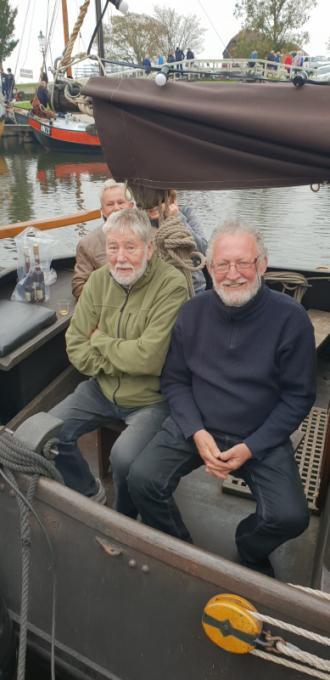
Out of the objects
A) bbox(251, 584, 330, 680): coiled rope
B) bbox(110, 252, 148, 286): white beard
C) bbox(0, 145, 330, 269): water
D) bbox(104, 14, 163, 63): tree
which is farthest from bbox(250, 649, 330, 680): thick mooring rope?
bbox(104, 14, 163, 63): tree

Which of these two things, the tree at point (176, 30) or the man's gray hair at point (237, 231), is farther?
the tree at point (176, 30)

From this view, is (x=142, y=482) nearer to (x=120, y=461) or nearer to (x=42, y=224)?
(x=120, y=461)

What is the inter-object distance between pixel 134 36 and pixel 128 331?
140 feet

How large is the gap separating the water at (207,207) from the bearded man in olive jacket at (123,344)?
524 cm

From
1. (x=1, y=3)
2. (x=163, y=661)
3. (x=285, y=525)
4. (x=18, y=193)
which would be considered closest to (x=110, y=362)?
(x=285, y=525)

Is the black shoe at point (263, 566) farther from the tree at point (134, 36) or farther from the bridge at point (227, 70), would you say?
the tree at point (134, 36)

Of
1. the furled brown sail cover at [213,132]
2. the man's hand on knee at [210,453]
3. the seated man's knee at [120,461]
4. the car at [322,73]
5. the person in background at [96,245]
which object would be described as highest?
the car at [322,73]

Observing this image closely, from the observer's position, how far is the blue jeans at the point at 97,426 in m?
2.15

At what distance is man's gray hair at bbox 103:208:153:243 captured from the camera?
227 cm

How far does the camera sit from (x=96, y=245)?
3.17 metres

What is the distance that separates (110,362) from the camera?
234cm

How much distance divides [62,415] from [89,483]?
36 centimetres

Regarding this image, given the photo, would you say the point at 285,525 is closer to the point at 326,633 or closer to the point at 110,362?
the point at 326,633

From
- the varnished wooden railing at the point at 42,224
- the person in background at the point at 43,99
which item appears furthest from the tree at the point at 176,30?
the varnished wooden railing at the point at 42,224
